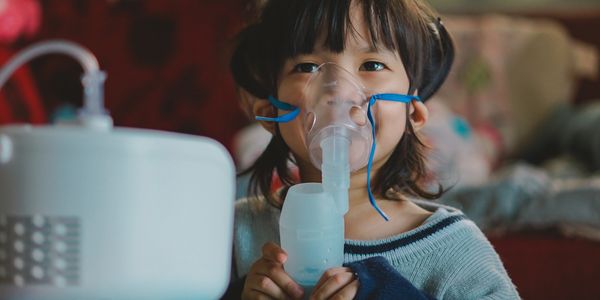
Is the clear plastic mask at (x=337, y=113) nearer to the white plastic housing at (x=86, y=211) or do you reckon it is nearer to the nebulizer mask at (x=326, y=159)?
A: the nebulizer mask at (x=326, y=159)

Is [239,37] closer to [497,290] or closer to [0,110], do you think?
[497,290]

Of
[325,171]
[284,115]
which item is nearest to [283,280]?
[325,171]

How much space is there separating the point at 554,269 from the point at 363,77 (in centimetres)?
79

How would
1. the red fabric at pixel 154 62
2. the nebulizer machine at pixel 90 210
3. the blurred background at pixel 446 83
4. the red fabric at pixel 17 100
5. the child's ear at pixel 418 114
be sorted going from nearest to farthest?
the nebulizer machine at pixel 90 210
the child's ear at pixel 418 114
the red fabric at pixel 17 100
the blurred background at pixel 446 83
the red fabric at pixel 154 62

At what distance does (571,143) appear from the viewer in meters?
2.29

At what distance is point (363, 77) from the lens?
894 mm

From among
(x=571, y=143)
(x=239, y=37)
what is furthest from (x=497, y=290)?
(x=571, y=143)

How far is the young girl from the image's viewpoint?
0.85 metres

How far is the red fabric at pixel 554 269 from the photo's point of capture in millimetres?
1450

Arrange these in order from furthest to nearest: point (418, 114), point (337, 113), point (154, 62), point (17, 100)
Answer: point (154, 62)
point (17, 100)
point (418, 114)
point (337, 113)

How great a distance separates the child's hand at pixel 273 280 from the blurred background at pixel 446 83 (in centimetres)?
128

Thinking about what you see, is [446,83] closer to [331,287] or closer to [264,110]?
[264,110]

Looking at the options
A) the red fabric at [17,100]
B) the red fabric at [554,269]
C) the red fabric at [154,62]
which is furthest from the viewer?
the red fabric at [154,62]

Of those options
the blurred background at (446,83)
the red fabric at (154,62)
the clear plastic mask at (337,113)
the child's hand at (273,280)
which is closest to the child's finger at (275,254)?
the child's hand at (273,280)
